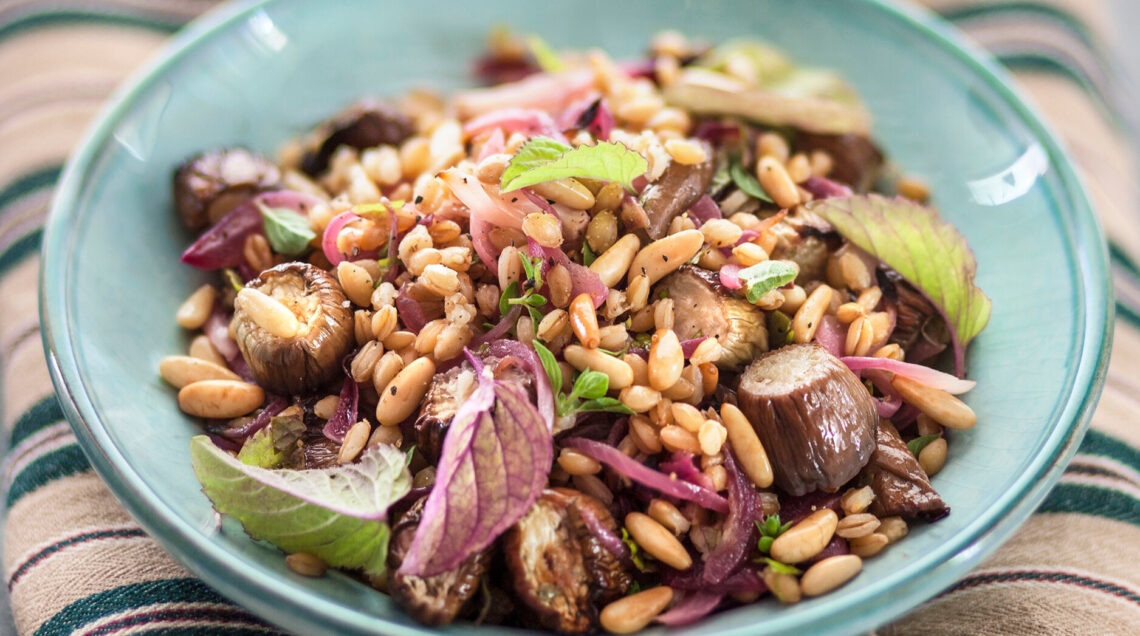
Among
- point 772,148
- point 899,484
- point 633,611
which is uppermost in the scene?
point 772,148

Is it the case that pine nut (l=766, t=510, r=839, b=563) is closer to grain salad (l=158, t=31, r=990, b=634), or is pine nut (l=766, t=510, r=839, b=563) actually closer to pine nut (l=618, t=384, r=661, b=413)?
grain salad (l=158, t=31, r=990, b=634)

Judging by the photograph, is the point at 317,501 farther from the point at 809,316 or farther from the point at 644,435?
the point at 809,316

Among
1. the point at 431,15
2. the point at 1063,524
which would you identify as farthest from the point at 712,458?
the point at 431,15

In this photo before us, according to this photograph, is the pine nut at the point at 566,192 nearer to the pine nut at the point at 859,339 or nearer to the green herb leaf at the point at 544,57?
the pine nut at the point at 859,339

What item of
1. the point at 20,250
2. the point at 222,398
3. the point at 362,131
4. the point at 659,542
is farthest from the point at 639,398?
the point at 20,250

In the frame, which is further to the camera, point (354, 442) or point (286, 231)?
point (286, 231)

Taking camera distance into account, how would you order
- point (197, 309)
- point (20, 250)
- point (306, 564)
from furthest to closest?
point (20, 250)
point (197, 309)
point (306, 564)
